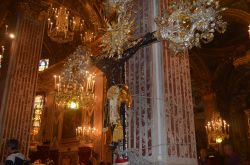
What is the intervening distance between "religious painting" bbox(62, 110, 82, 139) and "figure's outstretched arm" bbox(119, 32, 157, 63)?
10794 mm

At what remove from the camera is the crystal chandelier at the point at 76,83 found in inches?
316

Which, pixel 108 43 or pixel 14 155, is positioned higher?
pixel 108 43

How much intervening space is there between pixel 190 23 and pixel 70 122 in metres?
12.6

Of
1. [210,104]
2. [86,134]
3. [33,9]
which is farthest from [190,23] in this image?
[210,104]

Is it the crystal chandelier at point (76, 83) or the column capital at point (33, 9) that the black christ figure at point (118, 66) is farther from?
the column capital at point (33, 9)

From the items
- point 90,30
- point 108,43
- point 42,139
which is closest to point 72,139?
point 42,139

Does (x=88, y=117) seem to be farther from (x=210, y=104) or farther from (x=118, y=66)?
(x=118, y=66)

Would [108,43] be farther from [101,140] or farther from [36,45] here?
[101,140]

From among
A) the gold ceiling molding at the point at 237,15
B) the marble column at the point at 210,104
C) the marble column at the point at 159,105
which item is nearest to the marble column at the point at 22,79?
the marble column at the point at 159,105

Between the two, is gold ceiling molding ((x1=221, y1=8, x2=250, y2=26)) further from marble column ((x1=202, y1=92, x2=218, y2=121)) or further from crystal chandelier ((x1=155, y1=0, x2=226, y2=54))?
crystal chandelier ((x1=155, y1=0, x2=226, y2=54))

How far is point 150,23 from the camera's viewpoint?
5383 mm

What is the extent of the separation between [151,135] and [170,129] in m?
0.30

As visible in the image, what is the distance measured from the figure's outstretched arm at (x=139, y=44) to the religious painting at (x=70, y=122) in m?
10.8

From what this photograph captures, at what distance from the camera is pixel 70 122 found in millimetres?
16250
